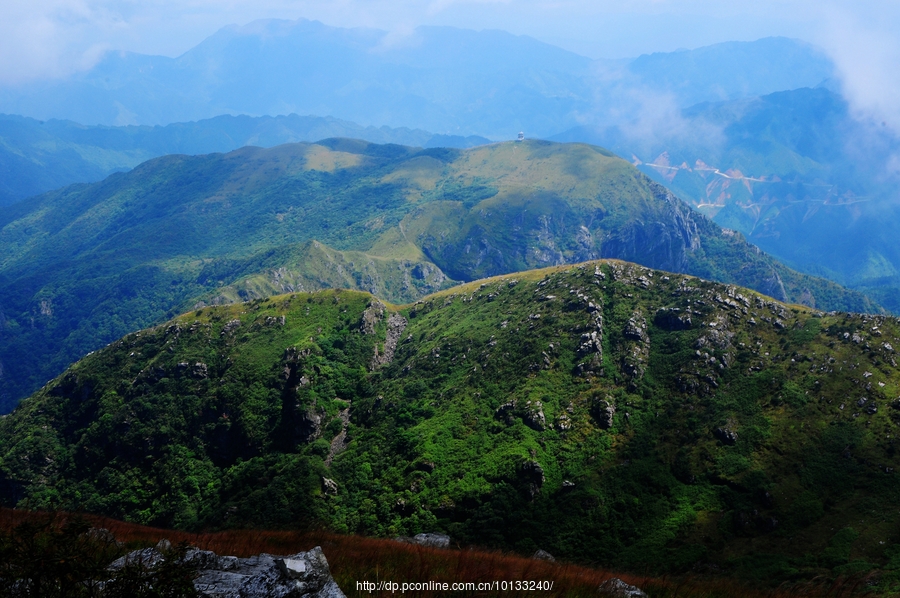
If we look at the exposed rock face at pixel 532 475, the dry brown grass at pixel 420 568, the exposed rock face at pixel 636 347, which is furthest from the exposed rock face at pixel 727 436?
the dry brown grass at pixel 420 568

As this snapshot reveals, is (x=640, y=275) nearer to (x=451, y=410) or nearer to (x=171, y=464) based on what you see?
(x=451, y=410)

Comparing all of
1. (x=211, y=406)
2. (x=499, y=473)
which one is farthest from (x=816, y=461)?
(x=211, y=406)

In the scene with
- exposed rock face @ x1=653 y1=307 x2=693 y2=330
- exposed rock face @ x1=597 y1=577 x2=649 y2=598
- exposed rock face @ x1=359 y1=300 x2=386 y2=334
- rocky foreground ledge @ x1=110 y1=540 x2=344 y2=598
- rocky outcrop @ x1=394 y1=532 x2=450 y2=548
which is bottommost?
exposed rock face @ x1=359 y1=300 x2=386 y2=334

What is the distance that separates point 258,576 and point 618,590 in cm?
1096

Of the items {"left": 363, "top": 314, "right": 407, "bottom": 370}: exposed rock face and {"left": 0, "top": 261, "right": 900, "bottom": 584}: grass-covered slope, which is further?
{"left": 363, "top": 314, "right": 407, "bottom": 370}: exposed rock face

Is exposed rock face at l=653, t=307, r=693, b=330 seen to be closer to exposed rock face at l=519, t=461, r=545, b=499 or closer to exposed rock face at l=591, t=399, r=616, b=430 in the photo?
exposed rock face at l=591, t=399, r=616, b=430

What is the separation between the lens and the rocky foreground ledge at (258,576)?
45.9ft

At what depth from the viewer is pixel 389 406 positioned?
14762cm

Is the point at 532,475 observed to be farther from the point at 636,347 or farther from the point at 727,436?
the point at 636,347

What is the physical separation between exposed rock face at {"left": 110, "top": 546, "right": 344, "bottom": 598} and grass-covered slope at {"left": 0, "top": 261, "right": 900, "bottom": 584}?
81.8 m

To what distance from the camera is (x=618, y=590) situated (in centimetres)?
1734

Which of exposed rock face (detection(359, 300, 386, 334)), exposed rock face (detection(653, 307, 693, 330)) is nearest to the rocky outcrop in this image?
exposed rock face (detection(653, 307, 693, 330))

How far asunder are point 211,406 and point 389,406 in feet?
163

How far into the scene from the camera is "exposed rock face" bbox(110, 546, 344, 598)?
14.0m
